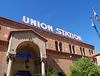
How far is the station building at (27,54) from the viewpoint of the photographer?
39.2 ft

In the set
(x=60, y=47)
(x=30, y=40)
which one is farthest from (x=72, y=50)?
(x=30, y=40)

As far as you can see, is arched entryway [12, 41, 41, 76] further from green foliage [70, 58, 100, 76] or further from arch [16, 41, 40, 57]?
green foliage [70, 58, 100, 76]

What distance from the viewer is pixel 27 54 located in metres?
14.6

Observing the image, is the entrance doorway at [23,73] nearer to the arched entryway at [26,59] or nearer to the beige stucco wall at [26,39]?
the arched entryway at [26,59]

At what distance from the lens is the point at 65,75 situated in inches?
646

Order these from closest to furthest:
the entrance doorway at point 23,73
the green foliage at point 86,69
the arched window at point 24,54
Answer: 1. the entrance doorway at point 23,73
2. the arched window at point 24,54
3. the green foliage at point 86,69

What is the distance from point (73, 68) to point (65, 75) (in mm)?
1775

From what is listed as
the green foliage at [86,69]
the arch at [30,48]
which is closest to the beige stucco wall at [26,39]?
the arch at [30,48]

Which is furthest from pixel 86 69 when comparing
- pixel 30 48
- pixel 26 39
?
pixel 26 39

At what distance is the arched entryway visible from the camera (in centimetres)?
1338

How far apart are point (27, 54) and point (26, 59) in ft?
2.48

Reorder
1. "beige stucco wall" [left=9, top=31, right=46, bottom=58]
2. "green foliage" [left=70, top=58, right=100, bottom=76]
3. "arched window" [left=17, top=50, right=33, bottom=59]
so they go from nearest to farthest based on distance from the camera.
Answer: "beige stucco wall" [left=9, top=31, right=46, bottom=58], "arched window" [left=17, top=50, right=33, bottom=59], "green foliage" [left=70, top=58, right=100, bottom=76]

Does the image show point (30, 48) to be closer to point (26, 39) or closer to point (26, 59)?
point (26, 59)

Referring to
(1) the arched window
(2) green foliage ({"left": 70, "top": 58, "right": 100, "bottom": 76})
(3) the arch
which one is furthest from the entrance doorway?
(2) green foliage ({"left": 70, "top": 58, "right": 100, "bottom": 76})
